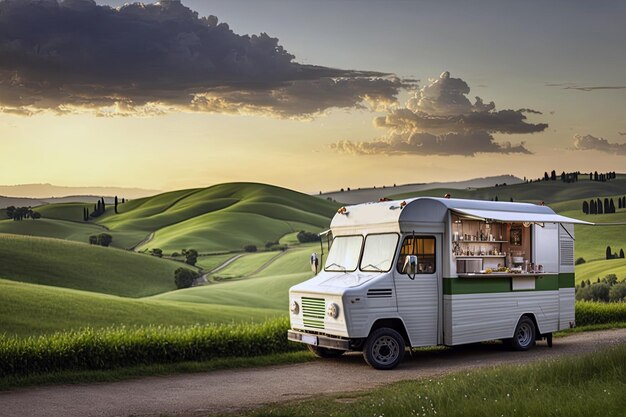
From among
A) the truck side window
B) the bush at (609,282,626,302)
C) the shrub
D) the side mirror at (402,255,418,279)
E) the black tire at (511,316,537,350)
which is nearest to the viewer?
the side mirror at (402,255,418,279)

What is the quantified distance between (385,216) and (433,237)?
1.30 metres

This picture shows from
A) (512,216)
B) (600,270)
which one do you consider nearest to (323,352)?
(512,216)

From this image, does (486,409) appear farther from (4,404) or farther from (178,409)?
(4,404)

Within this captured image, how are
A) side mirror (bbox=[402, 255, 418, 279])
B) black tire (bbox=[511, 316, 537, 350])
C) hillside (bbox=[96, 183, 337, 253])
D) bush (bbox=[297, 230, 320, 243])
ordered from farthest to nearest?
hillside (bbox=[96, 183, 337, 253]) → bush (bbox=[297, 230, 320, 243]) → black tire (bbox=[511, 316, 537, 350]) → side mirror (bbox=[402, 255, 418, 279])

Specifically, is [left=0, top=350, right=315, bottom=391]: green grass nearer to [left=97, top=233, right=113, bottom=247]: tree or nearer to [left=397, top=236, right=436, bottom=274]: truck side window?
[left=397, top=236, right=436, bottom=274]: truck side window

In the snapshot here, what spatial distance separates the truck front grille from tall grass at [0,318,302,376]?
1.85 meters

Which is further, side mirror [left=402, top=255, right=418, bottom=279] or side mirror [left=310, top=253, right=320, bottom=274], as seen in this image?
side mirror [left=310, top=253, right=320, bottom=274]

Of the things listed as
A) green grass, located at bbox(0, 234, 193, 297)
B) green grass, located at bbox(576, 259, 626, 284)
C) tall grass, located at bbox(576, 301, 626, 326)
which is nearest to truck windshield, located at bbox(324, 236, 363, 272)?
tall grass, located at bbox(576, 301, 626, 326)

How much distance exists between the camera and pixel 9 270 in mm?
66562

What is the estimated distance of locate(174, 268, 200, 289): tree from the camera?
89.6m

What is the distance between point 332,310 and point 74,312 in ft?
74.4

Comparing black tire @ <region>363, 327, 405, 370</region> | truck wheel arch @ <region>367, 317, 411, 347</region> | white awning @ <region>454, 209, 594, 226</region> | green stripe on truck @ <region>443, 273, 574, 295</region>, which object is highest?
white awning @ <region>454, 209, 594, 226</region>

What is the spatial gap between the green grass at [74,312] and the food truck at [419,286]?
15973mm

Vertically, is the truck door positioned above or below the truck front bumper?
above
